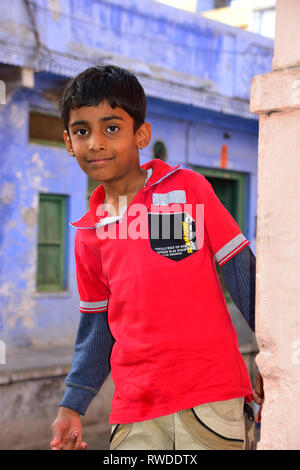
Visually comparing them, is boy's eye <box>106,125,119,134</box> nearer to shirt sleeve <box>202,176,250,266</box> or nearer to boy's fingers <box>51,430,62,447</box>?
shirt sleeve <box>202,176,250,266</box>

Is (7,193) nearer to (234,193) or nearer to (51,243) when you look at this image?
(51,243)

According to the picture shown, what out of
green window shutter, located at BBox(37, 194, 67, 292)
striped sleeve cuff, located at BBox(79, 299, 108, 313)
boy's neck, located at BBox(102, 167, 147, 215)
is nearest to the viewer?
boy's neck, located at BBox(102, 167, 147, 215)

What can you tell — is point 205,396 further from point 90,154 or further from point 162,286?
point 90,154

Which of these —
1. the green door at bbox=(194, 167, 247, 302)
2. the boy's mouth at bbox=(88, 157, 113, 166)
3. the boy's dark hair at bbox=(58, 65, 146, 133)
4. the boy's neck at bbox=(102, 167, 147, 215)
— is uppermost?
the green door at bbox=(194, 167, 247, 302)

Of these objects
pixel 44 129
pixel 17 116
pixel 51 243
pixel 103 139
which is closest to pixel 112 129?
pixel 103 139

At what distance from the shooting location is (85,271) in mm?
2148

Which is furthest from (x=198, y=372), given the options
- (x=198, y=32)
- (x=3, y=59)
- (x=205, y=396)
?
(x=198, y=32)

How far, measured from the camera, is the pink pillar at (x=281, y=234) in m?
1.43

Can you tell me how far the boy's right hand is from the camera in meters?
2.11

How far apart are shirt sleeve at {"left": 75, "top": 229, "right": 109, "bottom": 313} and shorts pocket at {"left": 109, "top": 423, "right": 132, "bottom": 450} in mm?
399

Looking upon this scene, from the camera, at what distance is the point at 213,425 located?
6.08 feet

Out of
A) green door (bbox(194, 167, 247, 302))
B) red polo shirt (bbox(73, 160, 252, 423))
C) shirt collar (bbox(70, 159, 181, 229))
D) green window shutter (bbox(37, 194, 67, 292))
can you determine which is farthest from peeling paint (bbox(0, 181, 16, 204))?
red polo shirt (bbox(73, 160, 252, 423))

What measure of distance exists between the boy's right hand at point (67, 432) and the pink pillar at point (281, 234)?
2.77ft

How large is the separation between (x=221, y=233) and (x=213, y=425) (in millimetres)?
539
